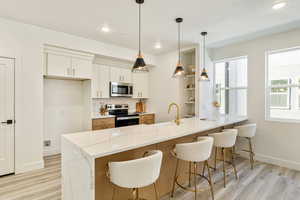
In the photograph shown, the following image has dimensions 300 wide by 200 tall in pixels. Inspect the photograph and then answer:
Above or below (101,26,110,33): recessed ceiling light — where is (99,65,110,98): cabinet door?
below

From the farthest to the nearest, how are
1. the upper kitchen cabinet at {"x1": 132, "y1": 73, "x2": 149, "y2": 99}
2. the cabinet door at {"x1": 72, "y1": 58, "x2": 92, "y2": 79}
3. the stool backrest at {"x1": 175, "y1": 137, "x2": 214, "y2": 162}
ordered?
the upper kitchen cabinet at {"x1": 132, "y1": 73, "x2": 149, "y2": 99}
the cabinet door at {"x1": 72, "y1": 58, "x2": 92, "y2": 79}
the stool backrest at {"x1": 175, "y1": 137, "x2": 214, "y2": 162}

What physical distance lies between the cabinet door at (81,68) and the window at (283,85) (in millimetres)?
4049

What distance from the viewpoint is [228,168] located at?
10.3ft

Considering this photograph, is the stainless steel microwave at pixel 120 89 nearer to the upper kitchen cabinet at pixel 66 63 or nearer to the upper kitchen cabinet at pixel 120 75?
the upper kitchen cabinet at pixel 120 75

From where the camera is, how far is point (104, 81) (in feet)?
14.3

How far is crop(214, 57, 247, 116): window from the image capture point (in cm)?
398

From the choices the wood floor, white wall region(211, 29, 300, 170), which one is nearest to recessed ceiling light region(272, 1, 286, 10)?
white wall region(211, 29, 300, 170)

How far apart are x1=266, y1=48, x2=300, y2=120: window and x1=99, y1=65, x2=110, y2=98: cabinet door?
3.85m

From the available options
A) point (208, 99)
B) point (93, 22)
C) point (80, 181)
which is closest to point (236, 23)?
point (208, 99)

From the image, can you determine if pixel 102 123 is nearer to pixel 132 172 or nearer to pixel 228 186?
pixel 132 172

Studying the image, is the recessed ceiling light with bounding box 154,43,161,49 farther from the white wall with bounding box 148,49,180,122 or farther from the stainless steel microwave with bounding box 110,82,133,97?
the stainless steel microwave with bounding box 110,82,133,97

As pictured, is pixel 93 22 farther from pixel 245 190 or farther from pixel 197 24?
pixel 245 190

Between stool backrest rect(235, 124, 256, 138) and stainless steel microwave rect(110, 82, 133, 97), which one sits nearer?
stool backrest rect(235, 124, 256, 138)

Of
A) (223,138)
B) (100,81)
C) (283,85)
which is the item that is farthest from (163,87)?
(283,85)
